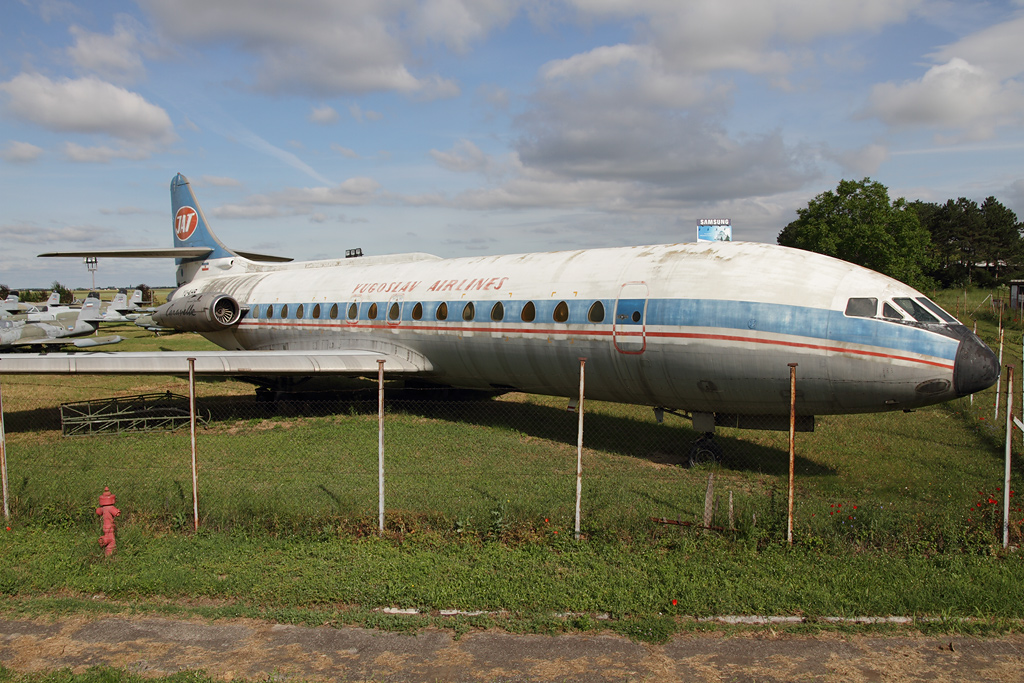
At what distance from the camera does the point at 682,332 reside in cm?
1136

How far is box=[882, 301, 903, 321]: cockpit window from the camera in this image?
10.2m

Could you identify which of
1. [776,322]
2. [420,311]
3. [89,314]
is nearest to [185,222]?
[89,314]

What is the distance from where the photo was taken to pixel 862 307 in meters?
10.4

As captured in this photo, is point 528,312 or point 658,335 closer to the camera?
point 658,335

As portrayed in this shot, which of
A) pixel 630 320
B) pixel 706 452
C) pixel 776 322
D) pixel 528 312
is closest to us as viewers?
pixel 776 322

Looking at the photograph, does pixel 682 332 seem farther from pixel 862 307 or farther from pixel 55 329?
pixel 55 329

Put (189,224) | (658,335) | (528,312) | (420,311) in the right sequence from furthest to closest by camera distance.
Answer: (189,224)
(420,311)
(528,312)
(658,335)

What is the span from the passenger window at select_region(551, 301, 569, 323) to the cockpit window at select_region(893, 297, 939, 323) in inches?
220

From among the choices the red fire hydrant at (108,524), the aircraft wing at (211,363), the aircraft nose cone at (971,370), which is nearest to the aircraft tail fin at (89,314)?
the aircraft wing at (211,363)

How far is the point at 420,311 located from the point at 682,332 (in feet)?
23.5

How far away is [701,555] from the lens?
25.4ft

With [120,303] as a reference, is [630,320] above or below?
below

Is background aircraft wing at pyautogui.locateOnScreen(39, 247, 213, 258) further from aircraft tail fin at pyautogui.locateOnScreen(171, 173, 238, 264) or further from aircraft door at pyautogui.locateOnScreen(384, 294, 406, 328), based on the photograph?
aircraft door at pyautogui.locateOnScreen(384, 294, 406, 328)

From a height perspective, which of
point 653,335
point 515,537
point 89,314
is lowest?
point 515,537
